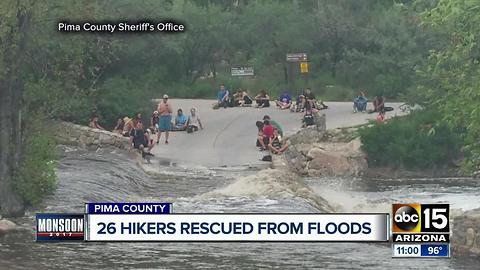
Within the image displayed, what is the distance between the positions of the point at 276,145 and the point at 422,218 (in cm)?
Answer: 2265

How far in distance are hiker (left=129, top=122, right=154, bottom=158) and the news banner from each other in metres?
18.9

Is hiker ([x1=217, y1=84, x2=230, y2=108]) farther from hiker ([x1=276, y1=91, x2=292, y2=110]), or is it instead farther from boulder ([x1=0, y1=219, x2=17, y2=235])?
boulder ([x1=0, y1=219, x2=17, y2=235])

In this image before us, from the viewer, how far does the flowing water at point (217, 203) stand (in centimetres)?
2094

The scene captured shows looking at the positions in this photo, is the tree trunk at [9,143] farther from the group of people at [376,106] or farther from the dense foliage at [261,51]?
the group of people at [376,106]

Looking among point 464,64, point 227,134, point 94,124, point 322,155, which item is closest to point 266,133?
point 322,155

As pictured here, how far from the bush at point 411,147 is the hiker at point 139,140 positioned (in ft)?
28.9

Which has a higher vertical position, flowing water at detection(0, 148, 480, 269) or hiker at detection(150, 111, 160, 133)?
hiker at detection(150, 111, 160, 133)

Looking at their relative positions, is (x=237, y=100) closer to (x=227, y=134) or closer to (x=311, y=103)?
(x=311, y=103)

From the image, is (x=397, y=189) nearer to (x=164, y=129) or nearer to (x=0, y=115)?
(x=164, y=129)

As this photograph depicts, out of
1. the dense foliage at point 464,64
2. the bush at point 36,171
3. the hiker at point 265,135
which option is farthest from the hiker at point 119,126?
the dense foliage at point 464,64

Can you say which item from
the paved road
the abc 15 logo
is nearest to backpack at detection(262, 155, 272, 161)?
the paved road

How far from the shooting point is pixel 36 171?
26.6 m

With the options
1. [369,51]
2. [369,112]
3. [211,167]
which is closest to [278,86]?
[369,51]

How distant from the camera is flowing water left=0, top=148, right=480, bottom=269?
68.7 feet
